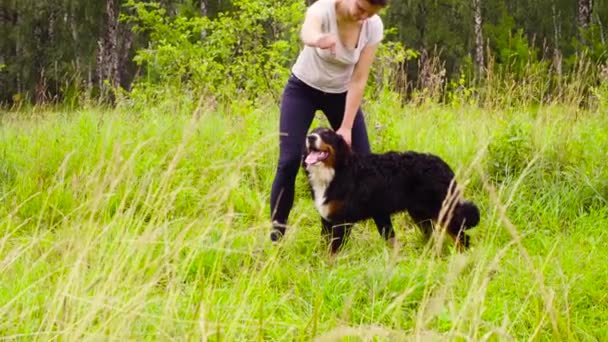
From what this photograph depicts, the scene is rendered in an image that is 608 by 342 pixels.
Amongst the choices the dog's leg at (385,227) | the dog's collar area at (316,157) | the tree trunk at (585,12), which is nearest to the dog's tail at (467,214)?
the dog's leg at (385,227)

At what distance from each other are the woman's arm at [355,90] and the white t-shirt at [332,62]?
3 cm

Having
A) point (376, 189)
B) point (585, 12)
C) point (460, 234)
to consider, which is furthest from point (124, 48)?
point (460, 234)

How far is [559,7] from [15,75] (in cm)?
2118

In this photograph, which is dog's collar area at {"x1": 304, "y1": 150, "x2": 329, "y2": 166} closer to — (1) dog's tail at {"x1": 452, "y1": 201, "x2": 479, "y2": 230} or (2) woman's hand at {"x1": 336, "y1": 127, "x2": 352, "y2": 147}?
(2) woman's hand at {"x1": 336, "y1": 127, "x2": 352, "y2": 147}

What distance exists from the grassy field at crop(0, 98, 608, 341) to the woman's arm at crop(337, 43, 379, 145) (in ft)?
2.02

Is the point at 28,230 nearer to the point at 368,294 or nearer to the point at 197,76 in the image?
the point at 368,294

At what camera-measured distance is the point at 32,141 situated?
565 cm

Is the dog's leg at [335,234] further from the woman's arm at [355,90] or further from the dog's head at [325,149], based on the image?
the woman's arm at [355,90]

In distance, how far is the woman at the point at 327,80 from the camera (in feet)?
12.2

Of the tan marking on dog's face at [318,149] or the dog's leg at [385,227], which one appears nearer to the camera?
the tan marking on dog's face at [318,149]

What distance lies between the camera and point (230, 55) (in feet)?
29.2

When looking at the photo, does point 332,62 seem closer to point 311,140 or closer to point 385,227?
point 311,140

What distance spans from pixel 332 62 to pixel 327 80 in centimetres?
11

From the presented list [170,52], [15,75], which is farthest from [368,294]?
[15,75]
